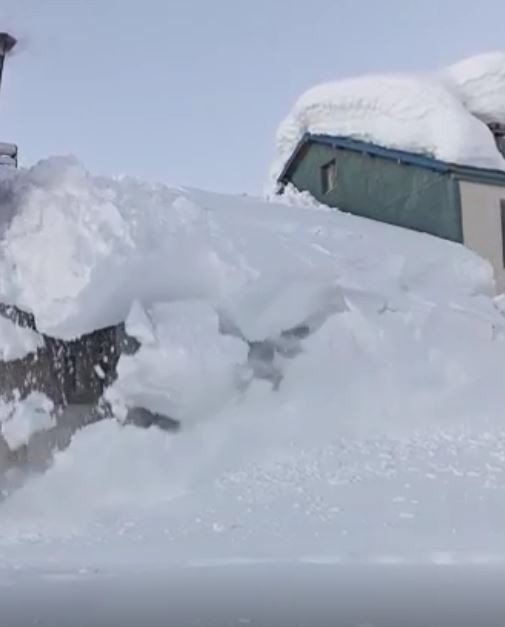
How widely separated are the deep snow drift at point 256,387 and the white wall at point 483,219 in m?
0.90

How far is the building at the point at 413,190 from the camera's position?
532 inches

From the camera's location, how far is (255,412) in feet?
28.6

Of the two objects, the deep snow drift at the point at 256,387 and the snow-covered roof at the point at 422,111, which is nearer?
the deep snow drift at the point at 256,387

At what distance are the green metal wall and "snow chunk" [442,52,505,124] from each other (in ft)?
6.55

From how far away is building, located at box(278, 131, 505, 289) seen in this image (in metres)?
13.5

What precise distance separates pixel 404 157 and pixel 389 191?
71 cm

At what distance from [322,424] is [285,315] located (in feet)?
5.62

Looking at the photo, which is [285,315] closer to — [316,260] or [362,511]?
[316,260]

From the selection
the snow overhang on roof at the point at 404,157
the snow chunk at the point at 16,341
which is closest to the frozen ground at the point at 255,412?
the snow chunk at the point at 16,341

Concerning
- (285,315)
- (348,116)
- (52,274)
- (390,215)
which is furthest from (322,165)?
(52,274)

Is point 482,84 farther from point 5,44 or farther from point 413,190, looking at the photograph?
point 5,44

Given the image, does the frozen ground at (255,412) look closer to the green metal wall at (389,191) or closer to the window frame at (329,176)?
the green metal wall at (389,191)

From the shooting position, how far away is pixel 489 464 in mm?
7559

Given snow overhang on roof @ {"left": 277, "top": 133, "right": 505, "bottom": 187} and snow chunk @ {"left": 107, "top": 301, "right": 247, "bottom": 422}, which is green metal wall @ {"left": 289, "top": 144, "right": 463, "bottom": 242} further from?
A: snow chunk @ {"left": 107, "top": 301, "right": 247, "bottom": 422}
